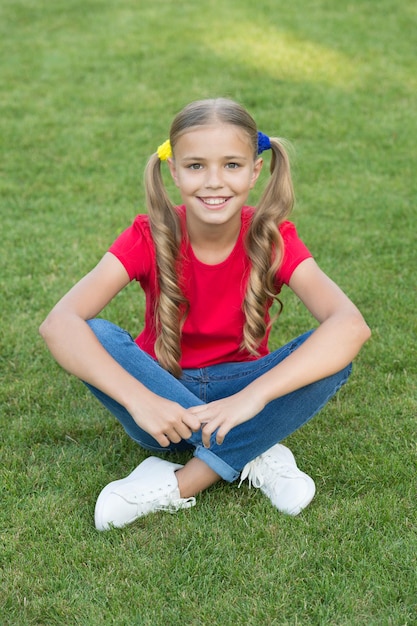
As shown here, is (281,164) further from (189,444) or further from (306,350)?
(189,444)

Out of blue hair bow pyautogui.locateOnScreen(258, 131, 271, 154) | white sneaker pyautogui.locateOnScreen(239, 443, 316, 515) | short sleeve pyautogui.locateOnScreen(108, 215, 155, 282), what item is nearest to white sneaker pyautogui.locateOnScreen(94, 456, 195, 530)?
white sneaker pyautogui.locateOnScreen(239, 443, 316, 515)

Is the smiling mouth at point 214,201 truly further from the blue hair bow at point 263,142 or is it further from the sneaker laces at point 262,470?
the sneaker laces at point 262,470

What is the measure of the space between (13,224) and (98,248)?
2.07ft

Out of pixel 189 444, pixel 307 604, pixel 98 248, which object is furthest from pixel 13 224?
pixel 307 604

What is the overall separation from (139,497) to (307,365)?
659mm

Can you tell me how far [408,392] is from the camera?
341 cm

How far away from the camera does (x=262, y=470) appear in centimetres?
283

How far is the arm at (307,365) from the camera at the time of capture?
253 cm

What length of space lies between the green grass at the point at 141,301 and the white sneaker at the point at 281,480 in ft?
0.15

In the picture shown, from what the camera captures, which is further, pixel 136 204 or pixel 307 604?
pixel 136 204

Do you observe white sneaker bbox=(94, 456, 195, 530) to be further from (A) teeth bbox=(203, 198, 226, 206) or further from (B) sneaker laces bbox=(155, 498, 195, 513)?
(A) teeth bbox=(203, 198, 226, 206)

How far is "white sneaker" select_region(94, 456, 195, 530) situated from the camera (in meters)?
2.65

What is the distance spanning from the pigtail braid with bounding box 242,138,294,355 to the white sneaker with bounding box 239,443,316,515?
Answer: 368mm

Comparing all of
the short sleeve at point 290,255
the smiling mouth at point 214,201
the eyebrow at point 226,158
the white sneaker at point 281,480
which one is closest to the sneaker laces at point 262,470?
the white sneaker at point 281,480
